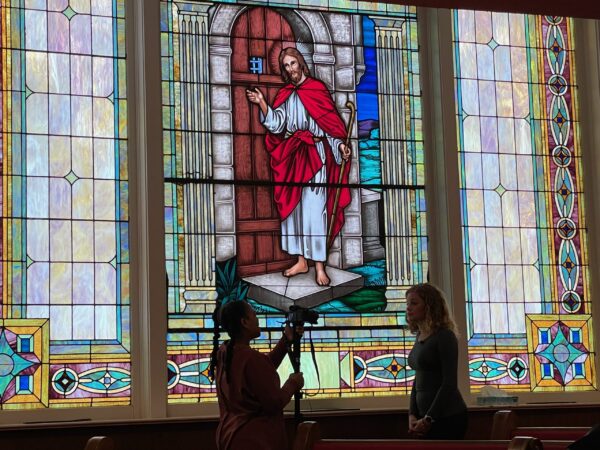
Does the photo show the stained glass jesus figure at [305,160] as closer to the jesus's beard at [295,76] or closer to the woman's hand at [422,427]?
the jesus's beard at [295,76]

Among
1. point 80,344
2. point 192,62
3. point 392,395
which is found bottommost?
point 392,395

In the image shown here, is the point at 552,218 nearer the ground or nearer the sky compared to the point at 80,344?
nearer the sky

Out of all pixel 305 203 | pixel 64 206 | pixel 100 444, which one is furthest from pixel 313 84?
pixel 100 444

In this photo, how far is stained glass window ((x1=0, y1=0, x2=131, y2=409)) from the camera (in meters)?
6.06

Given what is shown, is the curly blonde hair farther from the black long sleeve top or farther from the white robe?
the white robe

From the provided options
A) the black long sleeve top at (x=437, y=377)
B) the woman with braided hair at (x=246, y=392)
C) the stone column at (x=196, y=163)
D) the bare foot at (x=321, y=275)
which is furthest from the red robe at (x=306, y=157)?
the woman with braided hair at (x=246, y=392)

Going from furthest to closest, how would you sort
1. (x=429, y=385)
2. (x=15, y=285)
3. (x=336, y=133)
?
(x=336, y=133), (x=15, y=285), (x=429, y=385)

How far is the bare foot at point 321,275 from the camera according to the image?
6.69 m

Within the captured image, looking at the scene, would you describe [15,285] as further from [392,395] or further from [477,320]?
[477,320]

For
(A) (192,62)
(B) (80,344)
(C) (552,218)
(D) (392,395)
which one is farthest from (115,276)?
(C) (552,218)

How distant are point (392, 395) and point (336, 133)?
1.69 metres

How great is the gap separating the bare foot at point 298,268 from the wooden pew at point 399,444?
8.73ft

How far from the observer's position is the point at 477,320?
23.0ft

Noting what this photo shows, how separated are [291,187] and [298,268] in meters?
0.51
